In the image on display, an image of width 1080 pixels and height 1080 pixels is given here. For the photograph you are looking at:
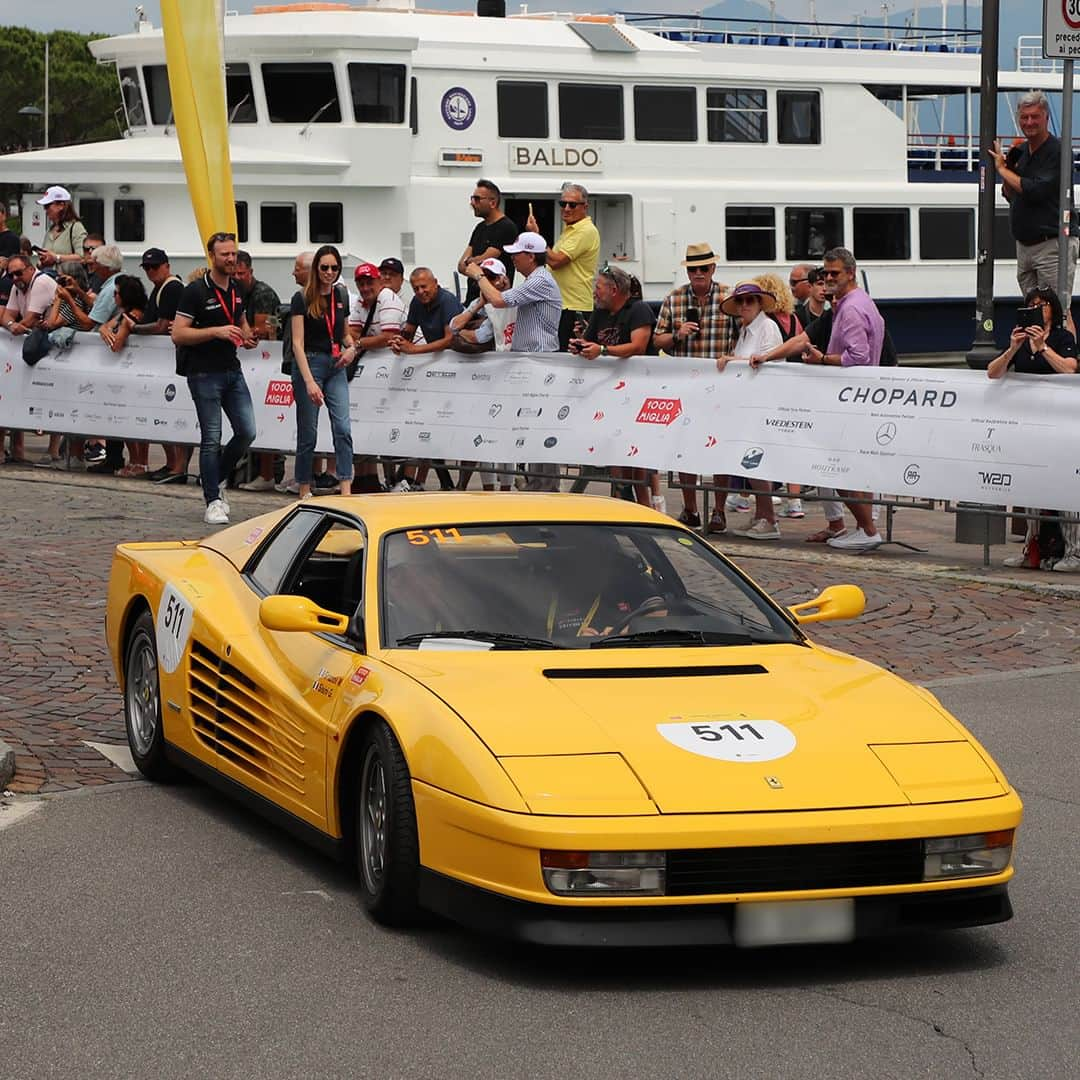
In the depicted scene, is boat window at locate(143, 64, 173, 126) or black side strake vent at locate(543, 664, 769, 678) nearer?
black side strake vent at locate(543, 664, 769, 678)

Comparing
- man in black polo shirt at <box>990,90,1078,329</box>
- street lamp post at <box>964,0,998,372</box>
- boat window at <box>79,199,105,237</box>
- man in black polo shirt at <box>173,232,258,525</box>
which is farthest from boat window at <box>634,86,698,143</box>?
man in black polo shirt at <box>173,232,258,525</box>

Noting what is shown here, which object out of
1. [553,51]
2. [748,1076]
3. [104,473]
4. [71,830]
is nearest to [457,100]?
[553,51]

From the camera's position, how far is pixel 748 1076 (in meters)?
4.50

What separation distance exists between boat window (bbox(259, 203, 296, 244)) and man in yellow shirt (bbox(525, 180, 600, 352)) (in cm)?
1409

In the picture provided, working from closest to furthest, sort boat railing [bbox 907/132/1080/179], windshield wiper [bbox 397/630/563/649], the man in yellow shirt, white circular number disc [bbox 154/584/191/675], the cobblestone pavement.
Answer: windshield wiper [bbox 397/630/563/649], white circular number disc [bbox 154/584/191/675], the cobblestone pavement, the man in yellow shirt, boat railing [bbox 907/132/1080/179]

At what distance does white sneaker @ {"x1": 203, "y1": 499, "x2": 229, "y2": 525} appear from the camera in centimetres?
1557

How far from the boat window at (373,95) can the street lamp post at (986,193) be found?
40.4 ft

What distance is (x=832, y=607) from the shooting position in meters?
6.77

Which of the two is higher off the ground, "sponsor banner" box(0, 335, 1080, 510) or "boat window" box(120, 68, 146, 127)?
"boat window" box(120, 68, 146, 127)

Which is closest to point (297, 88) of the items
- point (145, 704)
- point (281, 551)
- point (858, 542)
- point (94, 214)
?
point (94, 214)

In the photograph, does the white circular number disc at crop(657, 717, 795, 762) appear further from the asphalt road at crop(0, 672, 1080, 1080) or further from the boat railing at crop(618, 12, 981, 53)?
the boat railing at crop(618, 12, 981, 53)

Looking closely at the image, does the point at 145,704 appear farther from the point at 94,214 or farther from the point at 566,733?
the point at 94,214

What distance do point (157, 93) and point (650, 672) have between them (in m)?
27.1

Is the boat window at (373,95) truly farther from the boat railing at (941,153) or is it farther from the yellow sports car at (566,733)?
the yellow sports car at (566,733)
